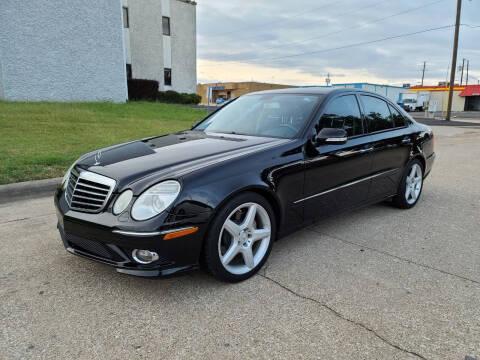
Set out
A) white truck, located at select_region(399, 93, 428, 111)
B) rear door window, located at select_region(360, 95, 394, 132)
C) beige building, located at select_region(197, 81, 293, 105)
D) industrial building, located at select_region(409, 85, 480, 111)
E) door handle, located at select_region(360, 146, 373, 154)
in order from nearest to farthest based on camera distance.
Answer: door handle, located at select_region(360, 146, 373, 154) < rear door window, located at select_region(360, 95, 394, 132) < white truck, located at select_region(399, 93, 428, 111) < industrial building, located at select_region(409, 85, 480, 111) < beige building, located at select_region(197, 81, 293, 105)

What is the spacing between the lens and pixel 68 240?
2.68m

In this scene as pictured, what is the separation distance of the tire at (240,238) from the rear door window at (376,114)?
1902 millimetres

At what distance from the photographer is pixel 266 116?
12.1ft

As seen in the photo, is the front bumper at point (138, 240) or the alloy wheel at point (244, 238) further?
the alloy wheel at point (244, 238)

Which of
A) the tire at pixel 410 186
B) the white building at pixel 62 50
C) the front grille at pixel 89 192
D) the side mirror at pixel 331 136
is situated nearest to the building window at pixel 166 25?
the white building at pixel 62 50

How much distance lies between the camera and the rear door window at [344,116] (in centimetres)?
352

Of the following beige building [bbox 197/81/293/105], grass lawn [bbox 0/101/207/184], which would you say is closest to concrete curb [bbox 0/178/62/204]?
grass lawn [bbox 0/101/207/184]

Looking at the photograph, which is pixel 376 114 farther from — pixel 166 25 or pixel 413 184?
pixel 166 25

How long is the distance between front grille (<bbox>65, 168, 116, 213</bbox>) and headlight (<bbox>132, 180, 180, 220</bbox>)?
0.89 ft

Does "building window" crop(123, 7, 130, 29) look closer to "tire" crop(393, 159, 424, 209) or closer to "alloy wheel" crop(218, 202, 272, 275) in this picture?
"tire" crop(393, 159, 424, 209)

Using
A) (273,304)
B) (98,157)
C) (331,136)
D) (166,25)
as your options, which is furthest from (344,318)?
(166,25)

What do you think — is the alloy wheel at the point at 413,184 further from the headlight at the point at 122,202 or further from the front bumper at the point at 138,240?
the headlight at the point at 122,202

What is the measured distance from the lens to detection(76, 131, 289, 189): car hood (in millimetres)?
2586

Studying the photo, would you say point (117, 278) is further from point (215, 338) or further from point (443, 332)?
point (443, 332)
